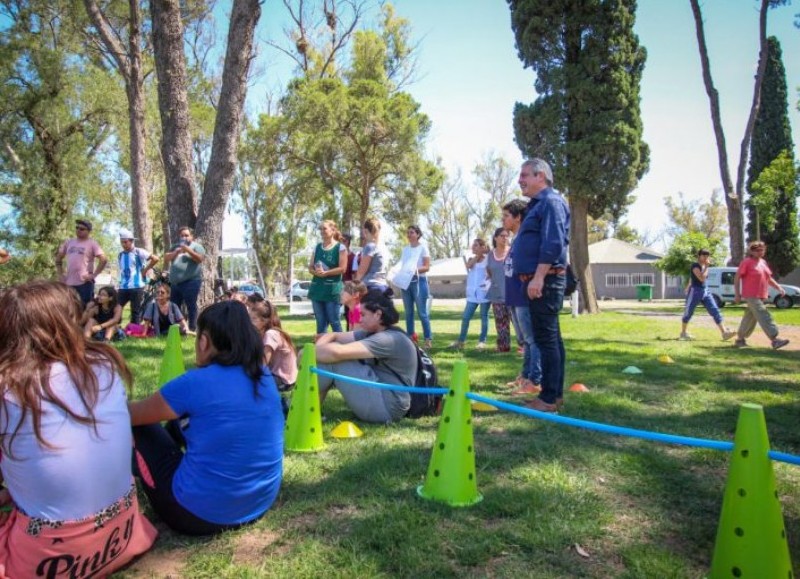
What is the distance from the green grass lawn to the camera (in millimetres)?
2275

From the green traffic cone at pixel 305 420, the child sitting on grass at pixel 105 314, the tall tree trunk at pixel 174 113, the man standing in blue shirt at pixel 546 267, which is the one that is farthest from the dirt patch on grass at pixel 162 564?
the tall tree trunk at pixel 174 113

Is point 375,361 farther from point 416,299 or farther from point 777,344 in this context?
point 777,344

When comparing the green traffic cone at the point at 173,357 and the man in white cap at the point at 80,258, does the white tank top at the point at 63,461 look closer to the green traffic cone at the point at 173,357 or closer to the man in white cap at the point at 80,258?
the green traffic cone at the point at 173,357

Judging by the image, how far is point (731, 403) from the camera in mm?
4988

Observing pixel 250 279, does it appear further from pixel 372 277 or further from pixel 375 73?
pixel 372 277

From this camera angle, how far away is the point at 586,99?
57.3 ft

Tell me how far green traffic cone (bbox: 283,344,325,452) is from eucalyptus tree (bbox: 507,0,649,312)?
15.5 m

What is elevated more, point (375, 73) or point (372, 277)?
point (375, 73)

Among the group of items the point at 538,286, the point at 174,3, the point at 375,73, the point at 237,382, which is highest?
the point at 375,73

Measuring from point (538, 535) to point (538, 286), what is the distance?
2199mm

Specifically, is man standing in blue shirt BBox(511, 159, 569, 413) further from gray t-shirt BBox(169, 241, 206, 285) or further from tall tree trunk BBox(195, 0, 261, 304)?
tall tree trunk BBox(195, 0, 261, 304)

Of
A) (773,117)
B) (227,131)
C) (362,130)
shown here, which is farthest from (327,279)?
(773,117)

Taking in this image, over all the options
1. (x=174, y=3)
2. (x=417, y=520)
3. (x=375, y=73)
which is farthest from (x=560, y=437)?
(x=375, y=73)

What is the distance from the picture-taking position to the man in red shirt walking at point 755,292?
8.85 m
